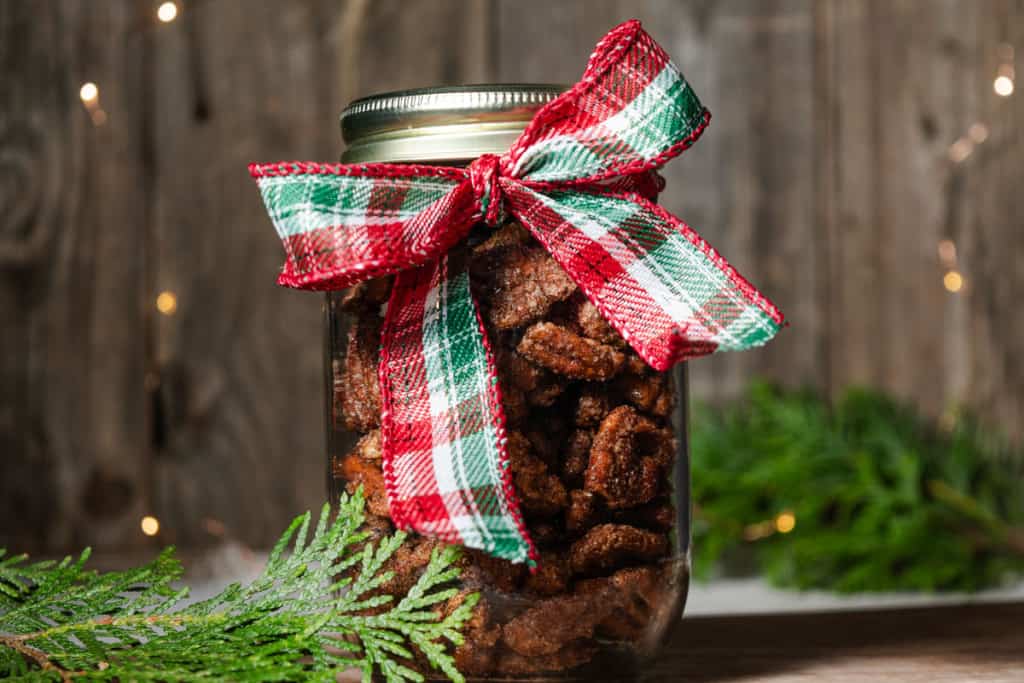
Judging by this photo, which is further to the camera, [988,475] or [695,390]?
[695,390]

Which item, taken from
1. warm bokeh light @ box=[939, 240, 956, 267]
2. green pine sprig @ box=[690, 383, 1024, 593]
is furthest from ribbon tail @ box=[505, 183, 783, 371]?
warm bokeh light @ box=[939, 240, 956, 267]

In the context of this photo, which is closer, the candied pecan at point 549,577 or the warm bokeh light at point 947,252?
the candied pecan at point 549,577

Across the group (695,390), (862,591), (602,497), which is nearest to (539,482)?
(602,497)

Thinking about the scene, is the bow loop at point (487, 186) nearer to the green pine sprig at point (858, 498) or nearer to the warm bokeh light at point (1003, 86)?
the green pine sprig at point (858, 498)

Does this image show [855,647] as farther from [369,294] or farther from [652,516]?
[369,294]

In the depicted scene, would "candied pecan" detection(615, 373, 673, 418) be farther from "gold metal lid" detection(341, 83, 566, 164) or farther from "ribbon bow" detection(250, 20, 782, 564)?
"gold metal lid" detection(341, 83, 566, 164)

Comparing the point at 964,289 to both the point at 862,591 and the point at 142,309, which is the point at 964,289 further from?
the point at 142,309

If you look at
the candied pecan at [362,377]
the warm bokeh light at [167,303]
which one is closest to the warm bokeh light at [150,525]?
the warm bokeh light at [167,303]
